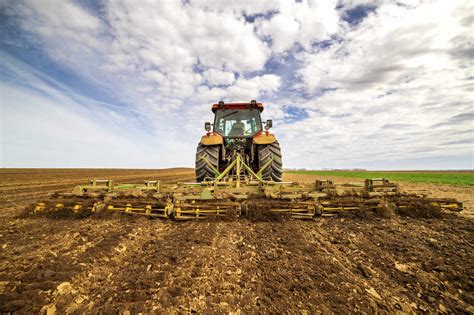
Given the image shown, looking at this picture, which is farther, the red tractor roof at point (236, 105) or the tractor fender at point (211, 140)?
the red tractor roof at point (236, 105)

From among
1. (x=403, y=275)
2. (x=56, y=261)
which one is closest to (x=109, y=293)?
(x=56, y=261)

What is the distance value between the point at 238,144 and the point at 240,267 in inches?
172

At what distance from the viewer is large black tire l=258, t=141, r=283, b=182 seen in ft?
17.6

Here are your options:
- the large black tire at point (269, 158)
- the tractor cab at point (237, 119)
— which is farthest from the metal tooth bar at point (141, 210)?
the tractor cab at point (237, 119)

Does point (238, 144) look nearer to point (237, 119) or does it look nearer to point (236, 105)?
point (237, 119)

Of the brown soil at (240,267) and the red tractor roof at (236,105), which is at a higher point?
the red tractor roof at (236,105)

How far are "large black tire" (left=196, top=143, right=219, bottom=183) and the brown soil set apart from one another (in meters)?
2.32

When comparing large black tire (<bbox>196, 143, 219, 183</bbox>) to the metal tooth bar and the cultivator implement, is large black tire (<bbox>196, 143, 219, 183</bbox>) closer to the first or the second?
the cultivator implement

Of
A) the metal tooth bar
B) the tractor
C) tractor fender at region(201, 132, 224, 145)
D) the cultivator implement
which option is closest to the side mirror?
the tractor

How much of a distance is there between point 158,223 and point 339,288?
105 inches

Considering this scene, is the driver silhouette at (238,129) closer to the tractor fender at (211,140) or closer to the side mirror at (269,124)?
the side mirror at (269,124)

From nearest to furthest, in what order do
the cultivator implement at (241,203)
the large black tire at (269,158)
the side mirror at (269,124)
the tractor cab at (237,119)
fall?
the cultivator implement at (241,203) → the large black tire at (269,158) → the side mirror at (269,124) → the tractor cab at (237,119)

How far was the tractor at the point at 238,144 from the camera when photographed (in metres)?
5.43

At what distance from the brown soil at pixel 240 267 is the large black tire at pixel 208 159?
2.32 meters
